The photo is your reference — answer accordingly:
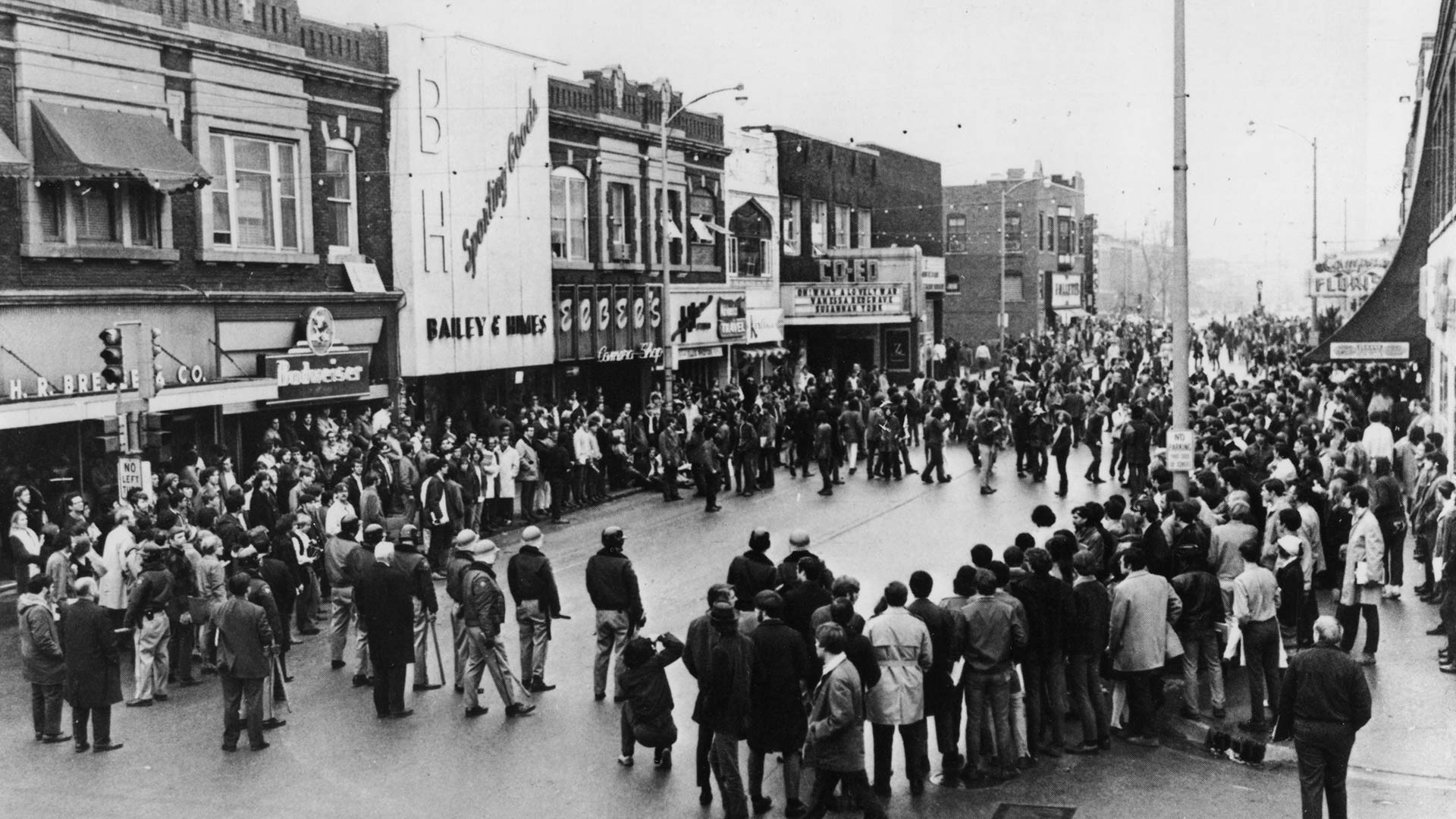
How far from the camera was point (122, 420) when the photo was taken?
17547mm

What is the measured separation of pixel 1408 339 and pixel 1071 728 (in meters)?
20.2

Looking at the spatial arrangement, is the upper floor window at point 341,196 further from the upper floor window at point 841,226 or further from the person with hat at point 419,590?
the upper floor window at point 841,226

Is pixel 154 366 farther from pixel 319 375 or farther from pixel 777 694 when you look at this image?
pixel 777 694

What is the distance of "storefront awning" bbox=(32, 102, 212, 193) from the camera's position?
64.1 feet

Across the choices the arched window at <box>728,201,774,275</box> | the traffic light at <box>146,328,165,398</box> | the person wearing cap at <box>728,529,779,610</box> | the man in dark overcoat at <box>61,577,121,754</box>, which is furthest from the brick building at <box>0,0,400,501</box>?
the arched window at <box>728,201,774,275</box>

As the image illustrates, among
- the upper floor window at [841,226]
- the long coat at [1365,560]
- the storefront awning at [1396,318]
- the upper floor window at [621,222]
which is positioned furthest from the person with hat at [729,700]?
the upper floor window at [841,226]

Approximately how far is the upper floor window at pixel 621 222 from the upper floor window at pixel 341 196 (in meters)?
9.57

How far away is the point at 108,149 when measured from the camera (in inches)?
802

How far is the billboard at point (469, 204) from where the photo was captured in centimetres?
2719

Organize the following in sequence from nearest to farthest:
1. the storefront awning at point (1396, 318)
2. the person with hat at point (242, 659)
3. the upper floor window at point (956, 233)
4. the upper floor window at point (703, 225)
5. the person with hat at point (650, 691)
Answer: the person with hat at point (650, 691) < the person with hat at point (242, 659) < the storefront awning at point (1396, 318) < the upper floor window at point (703, 225) < the upper floor window at point (956, 233)

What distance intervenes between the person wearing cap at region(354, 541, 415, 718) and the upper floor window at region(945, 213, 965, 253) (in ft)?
202

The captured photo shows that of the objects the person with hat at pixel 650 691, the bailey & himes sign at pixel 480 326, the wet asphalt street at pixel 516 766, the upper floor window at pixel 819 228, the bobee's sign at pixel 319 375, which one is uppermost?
the upper floor window at pixel 819 228

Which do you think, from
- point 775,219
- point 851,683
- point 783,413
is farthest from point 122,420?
point 775,219

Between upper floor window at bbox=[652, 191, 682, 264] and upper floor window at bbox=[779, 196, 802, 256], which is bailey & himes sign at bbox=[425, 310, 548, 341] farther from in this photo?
upper floor window at bbox=[779, 196, 802, 256]
